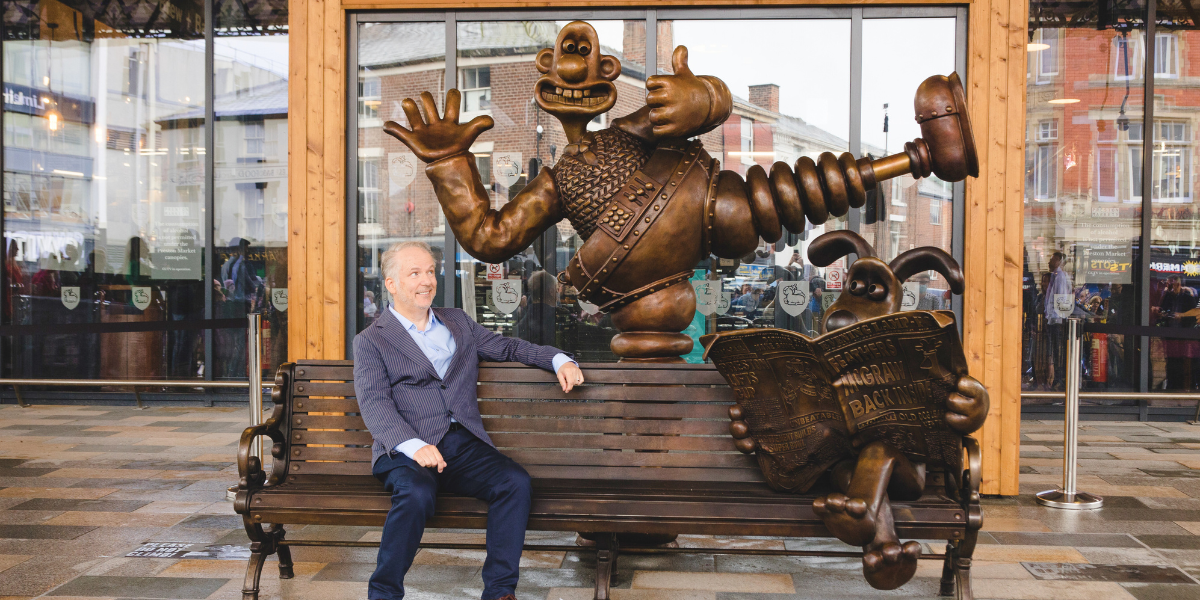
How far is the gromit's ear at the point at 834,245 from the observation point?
3201mm

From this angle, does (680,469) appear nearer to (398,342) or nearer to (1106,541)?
(398,342)

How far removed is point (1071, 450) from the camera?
4809 mm

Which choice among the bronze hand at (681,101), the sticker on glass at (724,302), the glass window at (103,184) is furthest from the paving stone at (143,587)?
the glass window at (103,184)

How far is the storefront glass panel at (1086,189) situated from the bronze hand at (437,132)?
23.9 ft

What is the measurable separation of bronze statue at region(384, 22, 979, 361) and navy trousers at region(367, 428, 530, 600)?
809mm

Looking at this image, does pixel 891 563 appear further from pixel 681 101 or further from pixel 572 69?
pixel 572 69

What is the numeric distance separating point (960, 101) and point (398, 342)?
221 cm

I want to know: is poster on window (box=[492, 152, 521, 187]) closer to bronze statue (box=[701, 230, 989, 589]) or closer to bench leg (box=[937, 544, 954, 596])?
bronze statue (box=[701, 230, 989, 589])

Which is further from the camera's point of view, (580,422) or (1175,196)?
(1175,196)

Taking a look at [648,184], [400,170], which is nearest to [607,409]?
[648,184]

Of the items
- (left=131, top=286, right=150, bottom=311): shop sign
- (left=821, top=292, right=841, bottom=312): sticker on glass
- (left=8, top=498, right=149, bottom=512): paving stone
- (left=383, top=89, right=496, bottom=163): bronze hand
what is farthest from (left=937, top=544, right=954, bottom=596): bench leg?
(left=131, top=286, right=150, bottom=311): shop sign

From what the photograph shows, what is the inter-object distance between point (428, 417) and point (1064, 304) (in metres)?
7.78

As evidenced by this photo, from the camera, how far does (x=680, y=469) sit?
3.27 m

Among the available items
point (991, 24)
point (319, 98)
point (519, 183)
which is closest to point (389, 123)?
point (319, 98)
